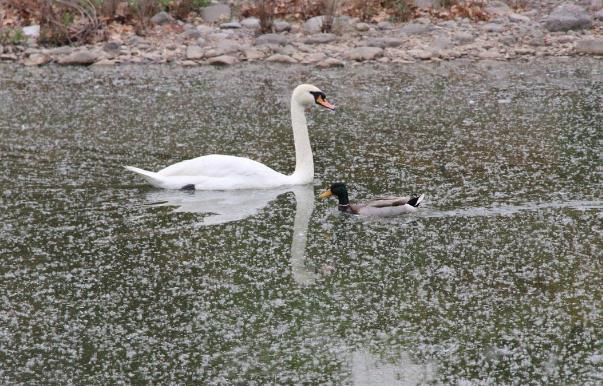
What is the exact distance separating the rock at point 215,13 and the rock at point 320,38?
1.79m

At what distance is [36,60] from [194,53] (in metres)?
2.18

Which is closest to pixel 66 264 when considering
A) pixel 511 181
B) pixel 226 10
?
pixel 511 181

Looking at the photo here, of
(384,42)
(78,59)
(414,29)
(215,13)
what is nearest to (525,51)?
(414,29)

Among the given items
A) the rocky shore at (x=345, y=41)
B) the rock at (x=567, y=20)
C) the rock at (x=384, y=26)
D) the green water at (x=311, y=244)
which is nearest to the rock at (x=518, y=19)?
the rocky shore at (x=345, y=41)

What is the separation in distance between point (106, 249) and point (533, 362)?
3296 mm

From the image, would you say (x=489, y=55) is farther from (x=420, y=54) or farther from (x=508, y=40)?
(x=420, y=54)

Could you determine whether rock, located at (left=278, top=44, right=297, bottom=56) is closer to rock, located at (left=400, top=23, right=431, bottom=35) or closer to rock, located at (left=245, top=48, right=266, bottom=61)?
rock, located at (left=245, top=48, right=266, bottom=61)

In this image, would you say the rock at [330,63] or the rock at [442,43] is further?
the rock at [442,43]

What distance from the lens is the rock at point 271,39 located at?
15.3 meters

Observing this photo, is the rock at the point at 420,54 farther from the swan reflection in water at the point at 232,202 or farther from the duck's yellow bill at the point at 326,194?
the duck's yellow bill at the point at 326,194

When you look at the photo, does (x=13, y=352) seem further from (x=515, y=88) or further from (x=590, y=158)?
(x=515, y=88)

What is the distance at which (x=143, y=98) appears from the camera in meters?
12.6

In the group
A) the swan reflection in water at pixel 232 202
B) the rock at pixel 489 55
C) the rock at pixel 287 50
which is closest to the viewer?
the swan reflection in water at pixel 232 202

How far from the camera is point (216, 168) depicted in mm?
9156
